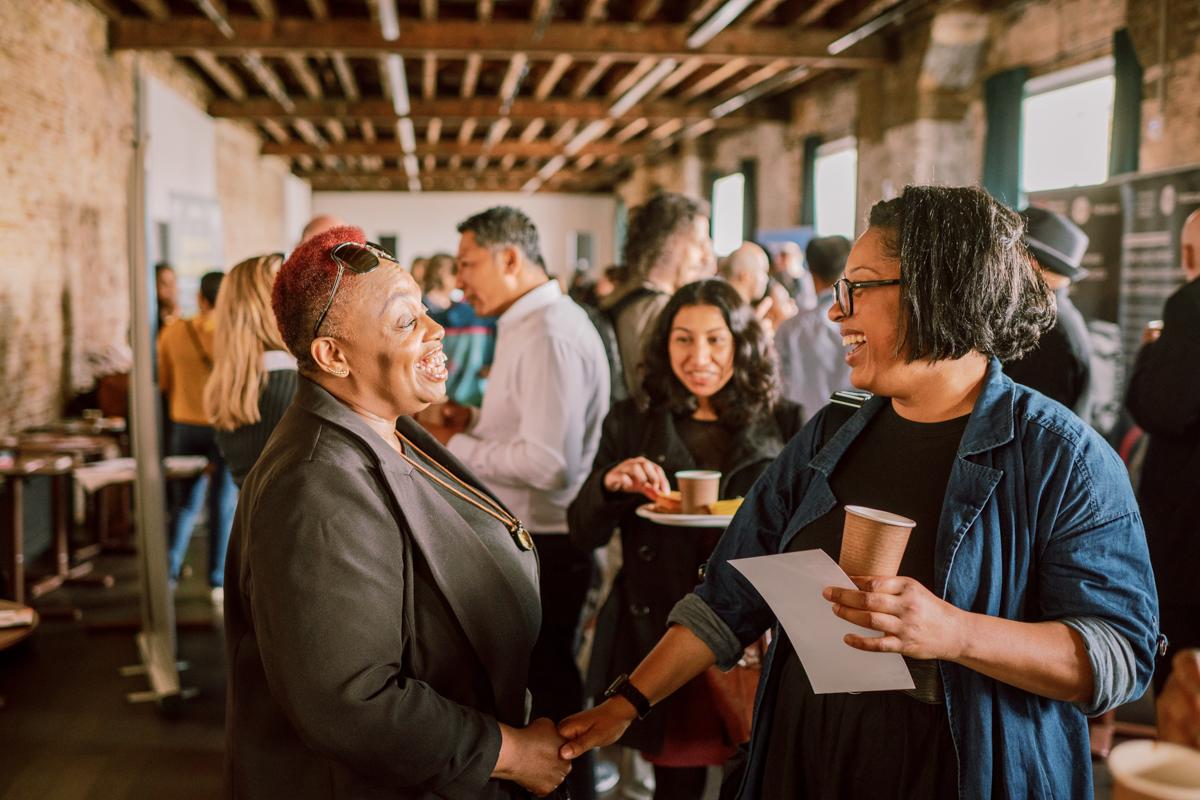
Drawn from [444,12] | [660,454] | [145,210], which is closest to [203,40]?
[444,12]

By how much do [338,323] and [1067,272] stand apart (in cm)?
272

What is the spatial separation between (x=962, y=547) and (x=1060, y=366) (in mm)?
2259

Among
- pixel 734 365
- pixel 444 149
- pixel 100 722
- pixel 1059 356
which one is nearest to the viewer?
pixel 734 365

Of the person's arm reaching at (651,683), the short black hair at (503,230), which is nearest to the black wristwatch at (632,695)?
the person's arm reaching at (651,683)

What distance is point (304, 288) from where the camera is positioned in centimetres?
152

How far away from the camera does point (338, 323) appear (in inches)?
59.7

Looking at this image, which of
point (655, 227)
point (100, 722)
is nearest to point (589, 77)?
point (655, 227)

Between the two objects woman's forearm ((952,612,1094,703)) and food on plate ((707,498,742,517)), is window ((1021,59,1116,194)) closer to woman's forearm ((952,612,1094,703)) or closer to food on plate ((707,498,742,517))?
food on plate ((707,498,742,517))

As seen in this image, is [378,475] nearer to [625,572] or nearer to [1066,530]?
[1066,530]

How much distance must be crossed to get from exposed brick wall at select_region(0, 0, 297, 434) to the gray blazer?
6.02 metres

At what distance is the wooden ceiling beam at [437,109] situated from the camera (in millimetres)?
12422

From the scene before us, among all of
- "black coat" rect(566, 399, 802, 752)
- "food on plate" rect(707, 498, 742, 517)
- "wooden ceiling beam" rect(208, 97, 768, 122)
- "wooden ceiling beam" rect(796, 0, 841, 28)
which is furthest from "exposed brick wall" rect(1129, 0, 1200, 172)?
"wooden ceiling beam" rect(208, 97, 768, 122)

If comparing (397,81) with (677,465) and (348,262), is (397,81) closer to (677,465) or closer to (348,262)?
(677,465)

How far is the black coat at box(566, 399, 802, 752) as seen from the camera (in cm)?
239
